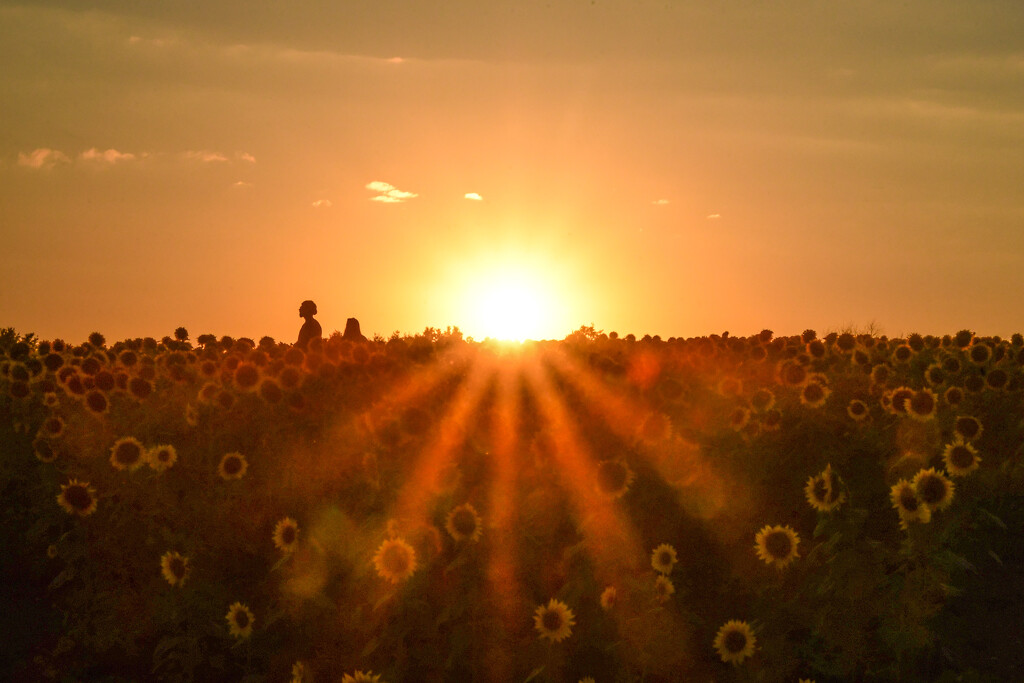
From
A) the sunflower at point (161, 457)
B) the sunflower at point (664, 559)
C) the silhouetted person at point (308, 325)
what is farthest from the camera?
the silhouetted person at point (308, 325)

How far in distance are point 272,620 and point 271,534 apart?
87 cm

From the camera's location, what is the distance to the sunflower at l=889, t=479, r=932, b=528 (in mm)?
5664

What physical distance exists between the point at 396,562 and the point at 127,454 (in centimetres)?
259

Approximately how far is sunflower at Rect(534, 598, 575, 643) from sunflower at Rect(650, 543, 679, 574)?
0.74 metres

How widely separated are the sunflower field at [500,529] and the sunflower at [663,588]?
1 centimetres

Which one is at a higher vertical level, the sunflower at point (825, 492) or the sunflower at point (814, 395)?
the sunflower at point (814, 395)

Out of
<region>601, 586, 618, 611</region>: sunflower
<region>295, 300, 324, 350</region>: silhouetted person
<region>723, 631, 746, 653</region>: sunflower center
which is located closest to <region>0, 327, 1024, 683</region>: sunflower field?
<region>723, 631, 746, 653</region>: sunflower center

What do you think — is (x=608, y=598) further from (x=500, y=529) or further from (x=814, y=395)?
(x=814, y=395)

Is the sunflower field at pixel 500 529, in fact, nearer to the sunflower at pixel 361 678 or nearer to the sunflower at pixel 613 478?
the sunflower at pixel 613 478

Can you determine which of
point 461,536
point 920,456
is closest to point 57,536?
point 461,536

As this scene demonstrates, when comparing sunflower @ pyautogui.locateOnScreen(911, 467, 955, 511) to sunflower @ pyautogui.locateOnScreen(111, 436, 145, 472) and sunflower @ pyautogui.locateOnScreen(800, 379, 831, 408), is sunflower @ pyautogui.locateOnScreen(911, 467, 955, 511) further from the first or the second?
sunflower @ pyautogui.locateOnScreen(111, 436, 145, 472)

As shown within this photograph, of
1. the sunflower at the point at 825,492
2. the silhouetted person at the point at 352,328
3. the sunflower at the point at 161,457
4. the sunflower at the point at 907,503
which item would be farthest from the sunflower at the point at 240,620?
the silhouetted person at the point at 352,328

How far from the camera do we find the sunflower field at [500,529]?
511 centimetres

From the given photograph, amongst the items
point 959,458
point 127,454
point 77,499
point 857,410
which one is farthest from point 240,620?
point 959,458
